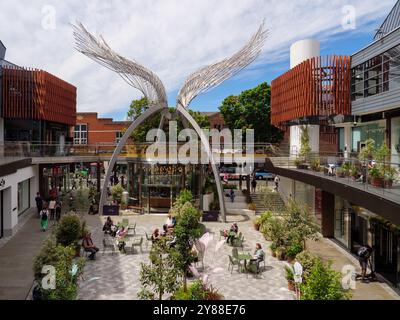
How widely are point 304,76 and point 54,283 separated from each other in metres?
→ 24.8

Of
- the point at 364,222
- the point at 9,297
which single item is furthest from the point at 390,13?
the point at 9,297

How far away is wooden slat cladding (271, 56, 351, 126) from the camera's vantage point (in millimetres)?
28281

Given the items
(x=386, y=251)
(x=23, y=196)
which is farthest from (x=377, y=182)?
(x=23, y=196)

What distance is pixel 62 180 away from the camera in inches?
1614

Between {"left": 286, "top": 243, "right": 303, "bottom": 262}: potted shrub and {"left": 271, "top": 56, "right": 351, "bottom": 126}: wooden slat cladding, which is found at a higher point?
{"left": 271, "top": 56, "right": 351, "bottom": 126}: wooden slat cladding

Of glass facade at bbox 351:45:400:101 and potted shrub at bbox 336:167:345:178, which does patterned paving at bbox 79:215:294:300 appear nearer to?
potted shrub at bbox 336:167:345:178

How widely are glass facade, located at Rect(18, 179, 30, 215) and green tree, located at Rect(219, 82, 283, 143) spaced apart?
31.9m

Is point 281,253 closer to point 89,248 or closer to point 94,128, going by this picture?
point 89,248

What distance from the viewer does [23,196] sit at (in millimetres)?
28141

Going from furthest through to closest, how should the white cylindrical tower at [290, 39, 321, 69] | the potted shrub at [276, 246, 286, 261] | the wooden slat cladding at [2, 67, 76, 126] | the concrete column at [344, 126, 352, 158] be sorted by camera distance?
the white cylindrical tower at [290, 39, 321, 69], the wooden slat cladding at [2, 67, 76, 126], the concrete column at [344, 126, 352, 158], the potted shrub at [276, 246, 286, 261]

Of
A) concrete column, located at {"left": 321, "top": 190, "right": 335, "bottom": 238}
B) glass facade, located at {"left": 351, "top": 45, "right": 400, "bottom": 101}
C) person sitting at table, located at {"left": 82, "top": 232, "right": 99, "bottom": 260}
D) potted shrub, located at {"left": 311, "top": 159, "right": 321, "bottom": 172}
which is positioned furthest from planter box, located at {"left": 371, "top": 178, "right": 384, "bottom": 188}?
person sitting at table, located at {"left": 82, "top": 232, "right": 99, "bottom": 260}

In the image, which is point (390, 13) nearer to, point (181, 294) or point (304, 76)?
point (304, 76)

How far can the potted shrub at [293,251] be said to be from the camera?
17312 millimetres

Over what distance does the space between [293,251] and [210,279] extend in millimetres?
4086
